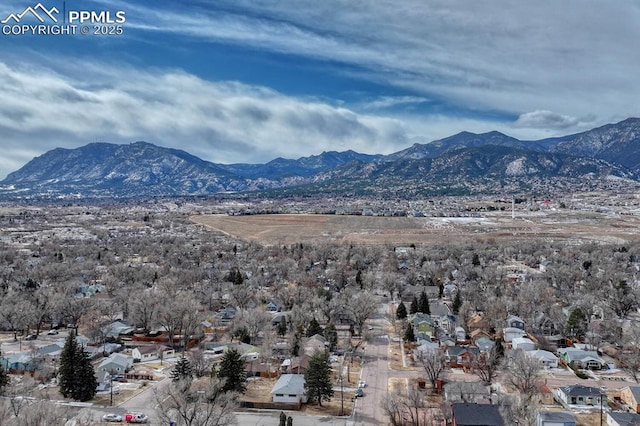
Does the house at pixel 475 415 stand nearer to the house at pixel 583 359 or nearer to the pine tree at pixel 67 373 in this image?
the house at pixel 583 359

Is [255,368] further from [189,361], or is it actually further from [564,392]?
[564,392]

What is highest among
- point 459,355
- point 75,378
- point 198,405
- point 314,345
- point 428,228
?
point 428,228

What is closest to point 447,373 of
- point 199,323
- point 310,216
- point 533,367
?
point 533,367

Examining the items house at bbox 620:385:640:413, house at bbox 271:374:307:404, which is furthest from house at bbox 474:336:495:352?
house at bbox 271:374:307:404

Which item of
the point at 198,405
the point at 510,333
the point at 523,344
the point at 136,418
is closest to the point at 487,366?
the point at 523,344

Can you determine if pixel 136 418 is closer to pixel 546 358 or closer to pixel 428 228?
pixel 546 358

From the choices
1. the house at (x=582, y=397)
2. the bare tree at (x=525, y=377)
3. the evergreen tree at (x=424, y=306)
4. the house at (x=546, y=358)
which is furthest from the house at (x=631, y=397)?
the evergreen tree at (x=424, y=306)
